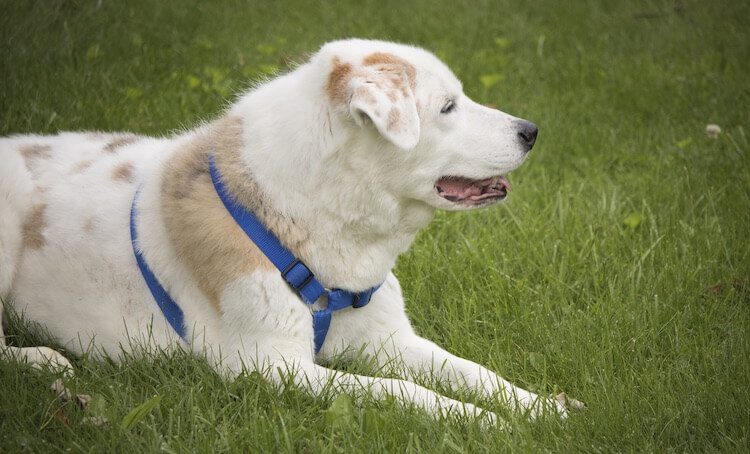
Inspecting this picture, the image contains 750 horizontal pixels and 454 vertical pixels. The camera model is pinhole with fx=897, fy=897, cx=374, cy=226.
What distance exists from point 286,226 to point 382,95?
2.06 ft

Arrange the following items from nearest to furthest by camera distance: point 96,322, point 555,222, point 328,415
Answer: point 328,415
point 96,322
point 555,222

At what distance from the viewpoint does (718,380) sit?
3357 mm

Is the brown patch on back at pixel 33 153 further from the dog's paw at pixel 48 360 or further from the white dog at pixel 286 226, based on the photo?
the dog's paw at pixel 48 360

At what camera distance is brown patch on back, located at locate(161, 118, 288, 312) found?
11.1 feet

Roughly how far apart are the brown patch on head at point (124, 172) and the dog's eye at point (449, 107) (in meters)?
1.39

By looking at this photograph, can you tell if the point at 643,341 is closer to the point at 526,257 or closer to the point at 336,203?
the point at 526,257

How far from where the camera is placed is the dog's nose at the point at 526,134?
357 centimetres

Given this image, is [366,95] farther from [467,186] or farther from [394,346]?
[394,346]

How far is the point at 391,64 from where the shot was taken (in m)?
3.34

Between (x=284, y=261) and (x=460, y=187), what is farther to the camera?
(x=460, y=187)

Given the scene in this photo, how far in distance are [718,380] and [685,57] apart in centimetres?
524

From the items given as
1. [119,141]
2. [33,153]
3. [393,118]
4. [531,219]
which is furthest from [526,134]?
[33,153]

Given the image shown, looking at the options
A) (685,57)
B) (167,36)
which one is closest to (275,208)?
(167,36)

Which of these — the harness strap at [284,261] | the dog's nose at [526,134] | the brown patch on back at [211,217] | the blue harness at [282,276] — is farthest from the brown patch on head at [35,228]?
the dog's nose at [526,134]
